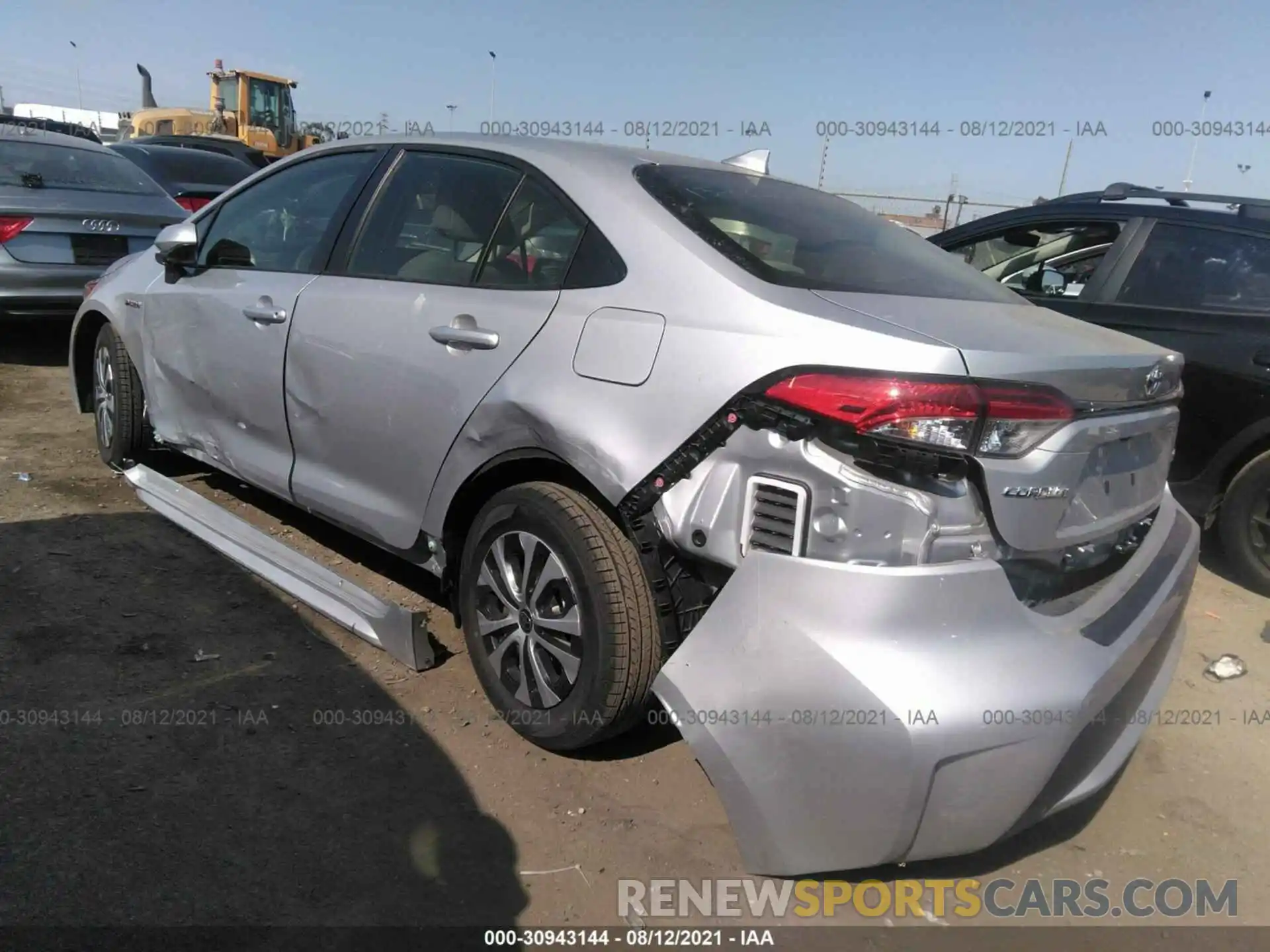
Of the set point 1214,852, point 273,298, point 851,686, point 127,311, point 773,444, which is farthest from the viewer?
point 127,311

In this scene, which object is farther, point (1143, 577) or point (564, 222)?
point (564, 222)

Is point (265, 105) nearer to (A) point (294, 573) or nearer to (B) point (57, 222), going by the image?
(B) point (57, 222)

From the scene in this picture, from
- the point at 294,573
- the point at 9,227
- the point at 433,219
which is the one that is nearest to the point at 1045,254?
the point at 433,219

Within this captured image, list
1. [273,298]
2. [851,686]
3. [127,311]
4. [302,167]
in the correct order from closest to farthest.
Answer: [851,686] → [273,298] → [302,167] → [127,311]

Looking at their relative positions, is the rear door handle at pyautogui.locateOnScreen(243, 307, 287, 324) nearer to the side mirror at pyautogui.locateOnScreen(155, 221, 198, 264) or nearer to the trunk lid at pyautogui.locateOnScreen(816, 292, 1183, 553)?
the side mirror at pyautogui.locateOnScreen(155, 221, 198, 264)

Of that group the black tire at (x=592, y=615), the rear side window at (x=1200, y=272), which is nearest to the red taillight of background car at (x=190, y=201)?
the black tire at (x=592, y=615)

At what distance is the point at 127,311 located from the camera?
4211 mm

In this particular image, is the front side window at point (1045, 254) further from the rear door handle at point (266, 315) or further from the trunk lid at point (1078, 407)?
the rear door handle at point (266, 315)

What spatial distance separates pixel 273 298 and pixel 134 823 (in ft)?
5.91

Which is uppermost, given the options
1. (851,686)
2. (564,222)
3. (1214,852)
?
(564,222)

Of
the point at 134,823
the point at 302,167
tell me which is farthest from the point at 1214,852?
the point at 302,167

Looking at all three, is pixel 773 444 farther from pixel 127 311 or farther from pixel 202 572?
pixel 127 311

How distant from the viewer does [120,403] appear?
4316mm

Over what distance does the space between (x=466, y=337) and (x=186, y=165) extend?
28.7ft
